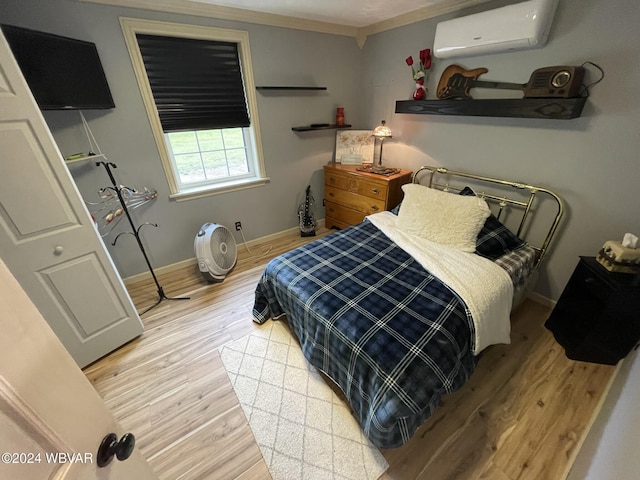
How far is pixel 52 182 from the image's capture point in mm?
1380

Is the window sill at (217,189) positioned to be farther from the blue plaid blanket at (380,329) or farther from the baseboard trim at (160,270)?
the blue plaid blanket at (380,329)

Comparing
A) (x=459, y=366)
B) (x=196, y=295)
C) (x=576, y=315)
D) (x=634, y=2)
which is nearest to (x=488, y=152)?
(x=634, y=2)

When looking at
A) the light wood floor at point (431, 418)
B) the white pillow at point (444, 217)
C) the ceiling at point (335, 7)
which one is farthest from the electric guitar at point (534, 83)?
the light wood floor at point (431, 418)

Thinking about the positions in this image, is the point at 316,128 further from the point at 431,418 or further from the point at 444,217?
the point at 431,418

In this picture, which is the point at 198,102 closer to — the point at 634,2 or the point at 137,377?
the point at 137,377

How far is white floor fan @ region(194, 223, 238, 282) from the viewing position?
2.39 metres

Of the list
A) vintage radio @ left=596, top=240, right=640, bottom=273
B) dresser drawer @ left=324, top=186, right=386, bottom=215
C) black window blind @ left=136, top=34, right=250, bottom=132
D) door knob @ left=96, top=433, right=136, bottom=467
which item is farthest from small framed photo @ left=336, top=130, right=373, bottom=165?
door knob @ left=96, top=433, right=136, bottom=467

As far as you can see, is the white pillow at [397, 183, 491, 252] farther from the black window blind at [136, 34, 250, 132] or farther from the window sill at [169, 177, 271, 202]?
the black window blind at [136, 34, 250, 132]

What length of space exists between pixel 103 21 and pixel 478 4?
2840mm

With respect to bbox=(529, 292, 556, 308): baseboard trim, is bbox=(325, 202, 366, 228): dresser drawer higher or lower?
higher

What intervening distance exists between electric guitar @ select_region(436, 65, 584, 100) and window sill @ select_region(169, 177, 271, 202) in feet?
6.68

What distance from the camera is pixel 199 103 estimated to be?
2406 millimetres

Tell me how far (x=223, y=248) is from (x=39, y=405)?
2211mm

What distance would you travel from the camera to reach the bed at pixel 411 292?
1198mm
